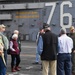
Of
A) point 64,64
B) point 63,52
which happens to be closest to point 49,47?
point 63,52

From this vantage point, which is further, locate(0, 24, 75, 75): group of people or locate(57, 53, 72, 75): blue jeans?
locate(57, 53, 72, 75): blue jeans

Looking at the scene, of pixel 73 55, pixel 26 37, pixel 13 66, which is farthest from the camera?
pixel 26 37

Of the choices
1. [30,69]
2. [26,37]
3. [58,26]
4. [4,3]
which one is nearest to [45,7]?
[58,26]

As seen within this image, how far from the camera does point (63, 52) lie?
9.58 m

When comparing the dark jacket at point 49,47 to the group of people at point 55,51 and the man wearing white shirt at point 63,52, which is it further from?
the man wearing white shirt at point 63,52

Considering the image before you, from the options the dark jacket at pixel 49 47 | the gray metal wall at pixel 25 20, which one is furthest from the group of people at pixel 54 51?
the gray metal wall at pixel 25 20

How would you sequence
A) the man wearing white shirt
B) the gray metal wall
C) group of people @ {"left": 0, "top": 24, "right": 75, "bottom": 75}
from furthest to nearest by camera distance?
the gray metal wall
the man wearing white shirt
group of people @ {"left": 0, "top": 24, "right": 75, "bottom": 75}

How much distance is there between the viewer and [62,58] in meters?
9.61

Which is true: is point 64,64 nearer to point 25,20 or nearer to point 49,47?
point 49,47

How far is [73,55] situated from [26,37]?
2159 centimetres

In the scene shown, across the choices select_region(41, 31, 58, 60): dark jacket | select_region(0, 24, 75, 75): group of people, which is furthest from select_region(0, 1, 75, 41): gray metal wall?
select_region(41, 31, 58, 60): dark jacket

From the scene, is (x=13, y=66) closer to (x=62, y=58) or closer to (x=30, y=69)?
(x=30, y=69)

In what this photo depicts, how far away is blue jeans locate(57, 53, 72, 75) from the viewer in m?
9.61

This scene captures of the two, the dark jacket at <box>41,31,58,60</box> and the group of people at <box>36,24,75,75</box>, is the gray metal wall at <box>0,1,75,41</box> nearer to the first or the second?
the group of people at <box>36,24,75,75</box>
